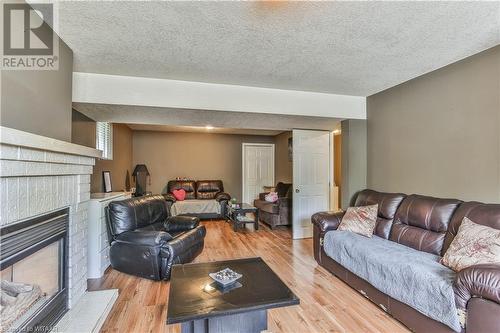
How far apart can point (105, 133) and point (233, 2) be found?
151 inches

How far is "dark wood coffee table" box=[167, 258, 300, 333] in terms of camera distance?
59.3 inches

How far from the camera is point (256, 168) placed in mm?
7637

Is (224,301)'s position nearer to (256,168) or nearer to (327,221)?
(327,221)

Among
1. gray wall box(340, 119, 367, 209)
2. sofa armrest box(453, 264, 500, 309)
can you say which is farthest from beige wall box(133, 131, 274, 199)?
sofa armrest box(453, 264, 500, 309)

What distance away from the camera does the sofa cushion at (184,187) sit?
6.74 m

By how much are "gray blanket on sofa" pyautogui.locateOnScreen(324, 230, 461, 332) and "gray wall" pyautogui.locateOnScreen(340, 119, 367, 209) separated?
4.13 feet

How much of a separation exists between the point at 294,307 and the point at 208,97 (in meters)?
2.65

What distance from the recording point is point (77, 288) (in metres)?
2.20

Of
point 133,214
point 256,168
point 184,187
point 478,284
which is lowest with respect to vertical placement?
point 478,284

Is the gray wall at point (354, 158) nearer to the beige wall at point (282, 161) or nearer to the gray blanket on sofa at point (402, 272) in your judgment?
the gray blanket on sofa at point (402, 272)

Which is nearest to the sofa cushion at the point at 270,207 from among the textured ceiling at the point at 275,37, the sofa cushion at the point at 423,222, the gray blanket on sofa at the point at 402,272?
the gray blanket on sofa at the point at 402,272

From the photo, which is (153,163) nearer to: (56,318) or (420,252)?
(56,318)

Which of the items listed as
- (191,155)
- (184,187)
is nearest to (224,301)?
(184,187)

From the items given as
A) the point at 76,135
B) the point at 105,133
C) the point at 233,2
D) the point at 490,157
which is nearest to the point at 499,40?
the point at 490,157
